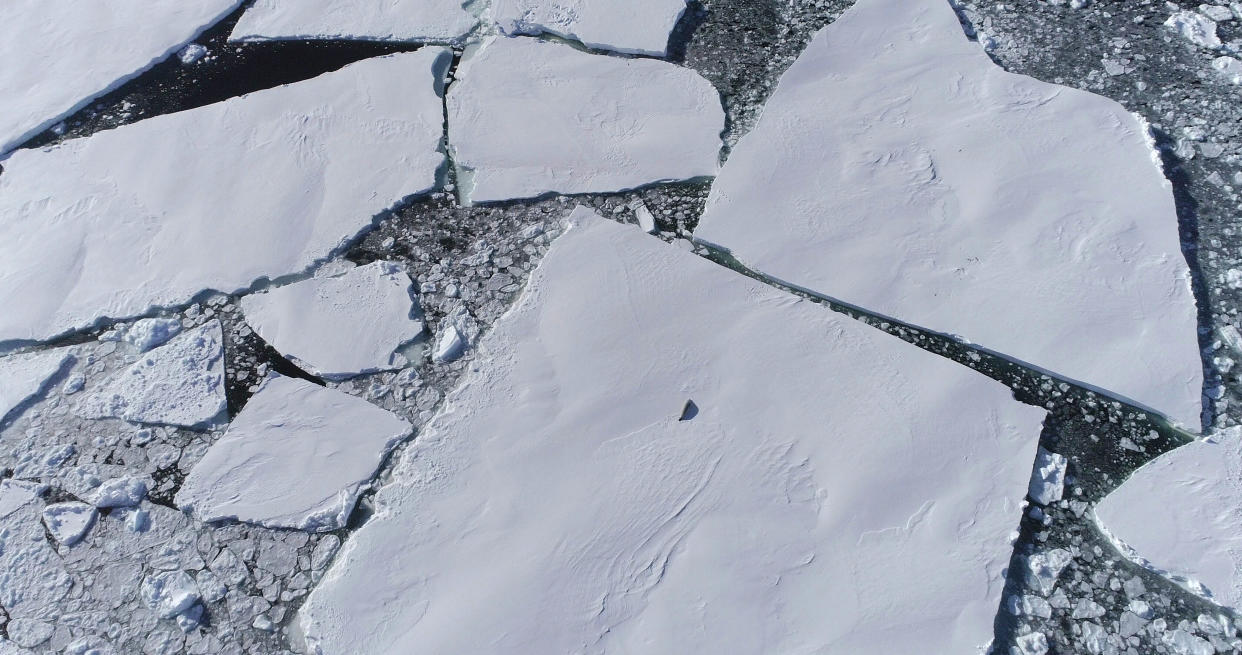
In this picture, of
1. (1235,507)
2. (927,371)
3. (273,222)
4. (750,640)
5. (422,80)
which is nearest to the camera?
(750,640)

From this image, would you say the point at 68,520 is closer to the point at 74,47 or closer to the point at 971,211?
the point at 74,47

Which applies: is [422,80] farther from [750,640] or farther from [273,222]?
[750,640]

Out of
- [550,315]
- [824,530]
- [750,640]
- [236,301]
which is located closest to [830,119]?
[550,315]

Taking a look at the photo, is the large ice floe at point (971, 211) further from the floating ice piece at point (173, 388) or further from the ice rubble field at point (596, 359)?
the floating ice piece at point (173, 388)

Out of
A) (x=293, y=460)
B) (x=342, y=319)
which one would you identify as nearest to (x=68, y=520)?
(x=293, y=460)

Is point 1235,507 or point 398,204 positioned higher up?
point 398,204

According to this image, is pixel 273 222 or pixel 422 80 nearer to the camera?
pixel 273 222

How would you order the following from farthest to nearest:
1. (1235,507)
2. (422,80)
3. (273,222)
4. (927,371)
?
(422,80)
(273,222)
(927,371)
(1235,507)
